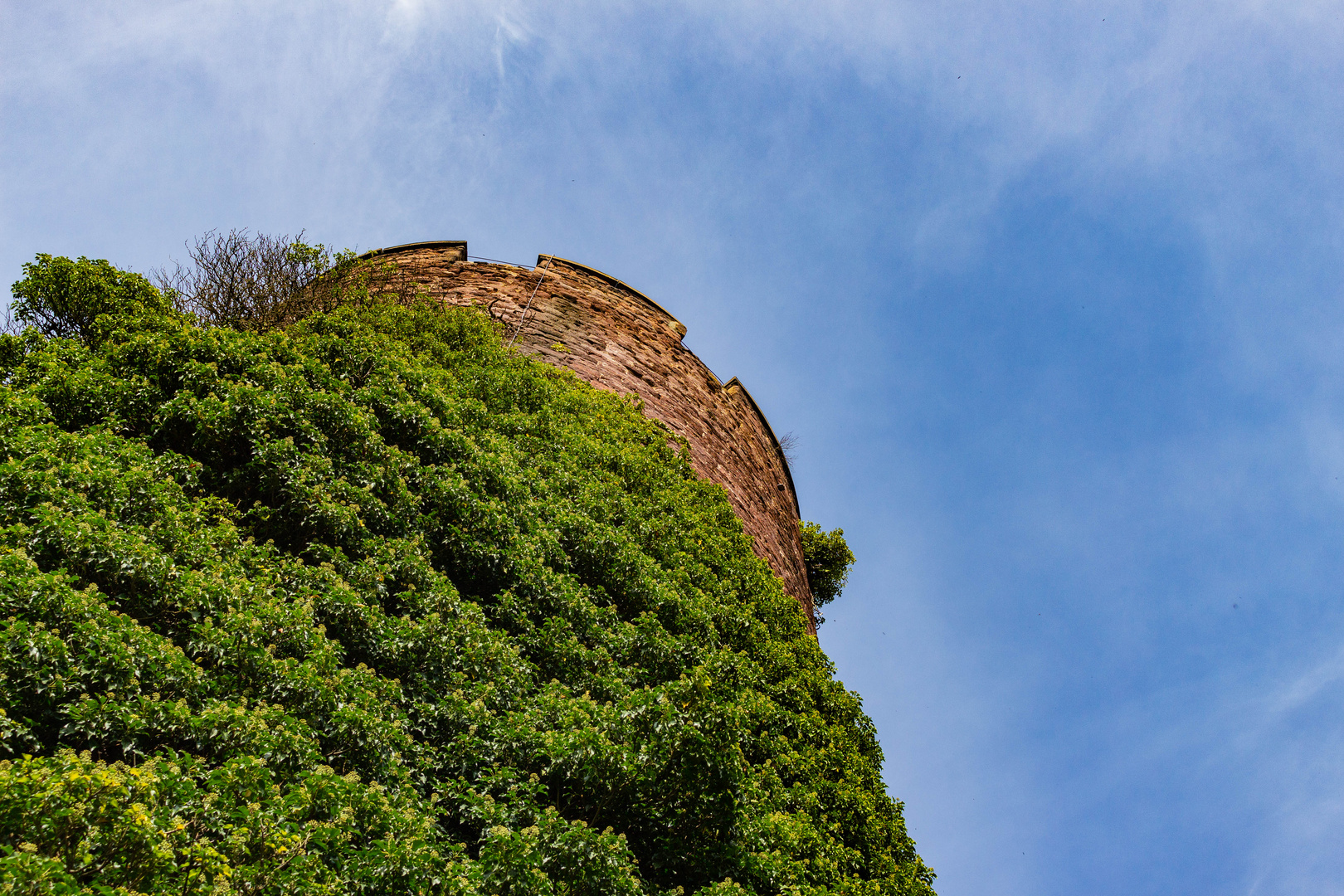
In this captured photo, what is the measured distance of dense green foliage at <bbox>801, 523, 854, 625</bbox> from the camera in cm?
1315

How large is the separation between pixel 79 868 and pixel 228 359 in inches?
154

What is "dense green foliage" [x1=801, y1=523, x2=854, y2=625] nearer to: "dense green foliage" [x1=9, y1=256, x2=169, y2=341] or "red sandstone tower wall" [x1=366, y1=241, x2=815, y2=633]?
"red sandstone tower wall" [x1=366, y1=241, x2=815, y2=633]

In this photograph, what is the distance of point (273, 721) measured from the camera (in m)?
3.79

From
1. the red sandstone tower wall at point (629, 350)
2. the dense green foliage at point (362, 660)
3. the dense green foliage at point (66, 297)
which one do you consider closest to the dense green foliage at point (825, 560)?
the red sandstone tower wall at point (629, 350)

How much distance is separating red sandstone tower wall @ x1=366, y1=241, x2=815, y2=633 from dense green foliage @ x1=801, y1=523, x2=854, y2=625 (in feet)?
3.55

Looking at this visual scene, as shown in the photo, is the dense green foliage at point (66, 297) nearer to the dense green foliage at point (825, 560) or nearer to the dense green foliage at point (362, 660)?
the dense green foliage at point (362, 660)

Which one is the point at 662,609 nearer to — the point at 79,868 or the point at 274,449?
the point at 274,449

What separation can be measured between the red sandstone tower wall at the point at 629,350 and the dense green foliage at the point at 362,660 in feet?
8.69

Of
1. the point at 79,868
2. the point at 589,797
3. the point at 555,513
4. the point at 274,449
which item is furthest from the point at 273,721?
the point at 555,513

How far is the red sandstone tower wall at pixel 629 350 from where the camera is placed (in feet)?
33.7

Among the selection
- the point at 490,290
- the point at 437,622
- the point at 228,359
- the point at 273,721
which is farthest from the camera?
the point at 490,290

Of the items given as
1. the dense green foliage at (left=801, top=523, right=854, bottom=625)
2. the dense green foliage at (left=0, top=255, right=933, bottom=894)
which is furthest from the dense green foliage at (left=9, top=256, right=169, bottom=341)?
the dense green foliage at (left=801, top=523, right=854, bottom=625)

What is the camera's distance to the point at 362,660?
4715 millimetres

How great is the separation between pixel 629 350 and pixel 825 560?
15.3 ft
